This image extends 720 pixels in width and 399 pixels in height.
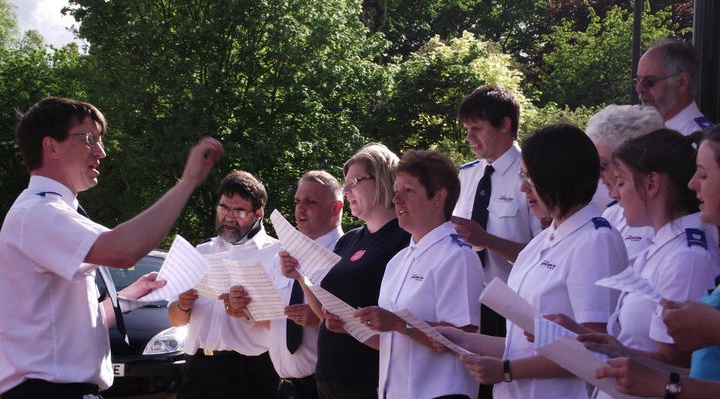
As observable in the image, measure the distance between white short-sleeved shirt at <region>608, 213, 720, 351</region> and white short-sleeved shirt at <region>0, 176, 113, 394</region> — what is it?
2.16 metres

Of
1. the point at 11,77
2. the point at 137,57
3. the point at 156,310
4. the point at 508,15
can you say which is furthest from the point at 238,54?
the point at 508,15

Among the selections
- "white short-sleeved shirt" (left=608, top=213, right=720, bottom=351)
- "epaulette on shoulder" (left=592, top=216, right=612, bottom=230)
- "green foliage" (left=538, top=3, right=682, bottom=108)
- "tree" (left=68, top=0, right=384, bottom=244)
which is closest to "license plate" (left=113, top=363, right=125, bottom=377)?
"epaulette on shoulder" (left=592, top=216, right=612, bottom=230)

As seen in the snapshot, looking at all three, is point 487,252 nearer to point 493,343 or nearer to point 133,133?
point 493,343

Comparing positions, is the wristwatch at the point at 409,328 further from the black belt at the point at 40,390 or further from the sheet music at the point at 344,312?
the black belt at the point at 40,390

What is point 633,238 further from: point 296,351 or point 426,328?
point 296,351

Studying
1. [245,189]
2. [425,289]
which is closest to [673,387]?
[425,289]

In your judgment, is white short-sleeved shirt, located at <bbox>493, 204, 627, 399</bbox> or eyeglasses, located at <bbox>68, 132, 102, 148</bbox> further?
eyeglasses, located at <bbox>68, 132, 102, 148</bbox>

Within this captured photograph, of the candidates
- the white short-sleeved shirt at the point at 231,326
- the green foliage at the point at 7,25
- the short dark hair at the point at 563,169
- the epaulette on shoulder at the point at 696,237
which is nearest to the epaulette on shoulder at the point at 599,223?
the short dark hair at the point at 563,169

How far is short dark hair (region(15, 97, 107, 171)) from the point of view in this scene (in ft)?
14.7

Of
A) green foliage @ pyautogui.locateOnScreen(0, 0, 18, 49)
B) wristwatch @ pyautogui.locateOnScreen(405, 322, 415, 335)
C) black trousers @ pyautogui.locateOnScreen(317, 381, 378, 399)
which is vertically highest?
green foliage @ pyautogui.locateOnScreen(0, 0, 18, 49)

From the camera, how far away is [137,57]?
26.1 meters

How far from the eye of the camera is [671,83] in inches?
213

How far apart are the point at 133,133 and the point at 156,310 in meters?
16.1

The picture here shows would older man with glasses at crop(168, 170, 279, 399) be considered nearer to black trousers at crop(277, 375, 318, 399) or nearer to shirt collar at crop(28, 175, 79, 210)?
black trousers at crop(277, 375, 318, 399)
